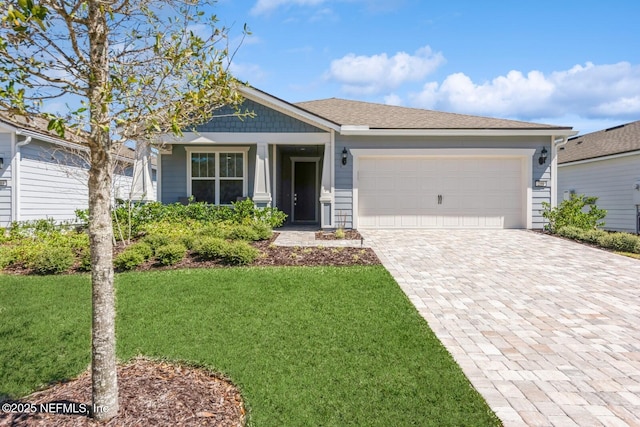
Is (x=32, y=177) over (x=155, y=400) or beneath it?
over

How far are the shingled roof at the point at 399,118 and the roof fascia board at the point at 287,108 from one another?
0.19 m

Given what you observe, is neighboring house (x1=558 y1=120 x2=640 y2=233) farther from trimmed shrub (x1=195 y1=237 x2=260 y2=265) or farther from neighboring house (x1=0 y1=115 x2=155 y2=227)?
neighboring house (x1=0 y1=115 x2=155 y2=227)

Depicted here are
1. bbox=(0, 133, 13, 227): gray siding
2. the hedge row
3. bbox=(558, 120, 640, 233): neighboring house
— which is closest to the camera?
the hedge row

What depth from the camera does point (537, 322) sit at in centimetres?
450

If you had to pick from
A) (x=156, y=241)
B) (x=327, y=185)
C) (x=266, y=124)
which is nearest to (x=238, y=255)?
(x=156, y=241)

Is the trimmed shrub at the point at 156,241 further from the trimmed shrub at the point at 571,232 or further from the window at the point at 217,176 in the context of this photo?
the trimmed shrub at the point at 571,232

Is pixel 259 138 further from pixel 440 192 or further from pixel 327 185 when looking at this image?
pixel 440 192

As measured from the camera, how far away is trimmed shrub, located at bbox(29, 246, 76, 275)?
22.3 feet

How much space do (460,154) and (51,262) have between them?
10.8m

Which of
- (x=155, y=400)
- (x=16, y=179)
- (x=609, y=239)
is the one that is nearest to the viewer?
(x=155, y=400)

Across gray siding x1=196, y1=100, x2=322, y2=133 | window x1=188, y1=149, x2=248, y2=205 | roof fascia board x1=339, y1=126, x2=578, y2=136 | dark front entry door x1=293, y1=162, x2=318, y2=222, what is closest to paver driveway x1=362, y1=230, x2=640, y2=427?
roof fascia board x1=339, y1=126, x2=578, y2=136

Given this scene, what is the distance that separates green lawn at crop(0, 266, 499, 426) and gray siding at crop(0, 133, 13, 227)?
705 cm

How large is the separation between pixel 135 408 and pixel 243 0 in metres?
3.68

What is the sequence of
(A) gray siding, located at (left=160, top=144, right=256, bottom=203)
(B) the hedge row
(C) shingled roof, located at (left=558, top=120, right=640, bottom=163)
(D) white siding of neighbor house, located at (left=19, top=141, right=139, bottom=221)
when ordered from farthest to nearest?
(C) shingled roof, located at (left=558, top=120, right=640, bottom=163) → (A) gray siding, located at (left=160, top=144, right=256, bottom=203) → (D) white siding of neighbor house, located at (left=19, top=141, right=139, bottom=221) → (B) the hedge row
